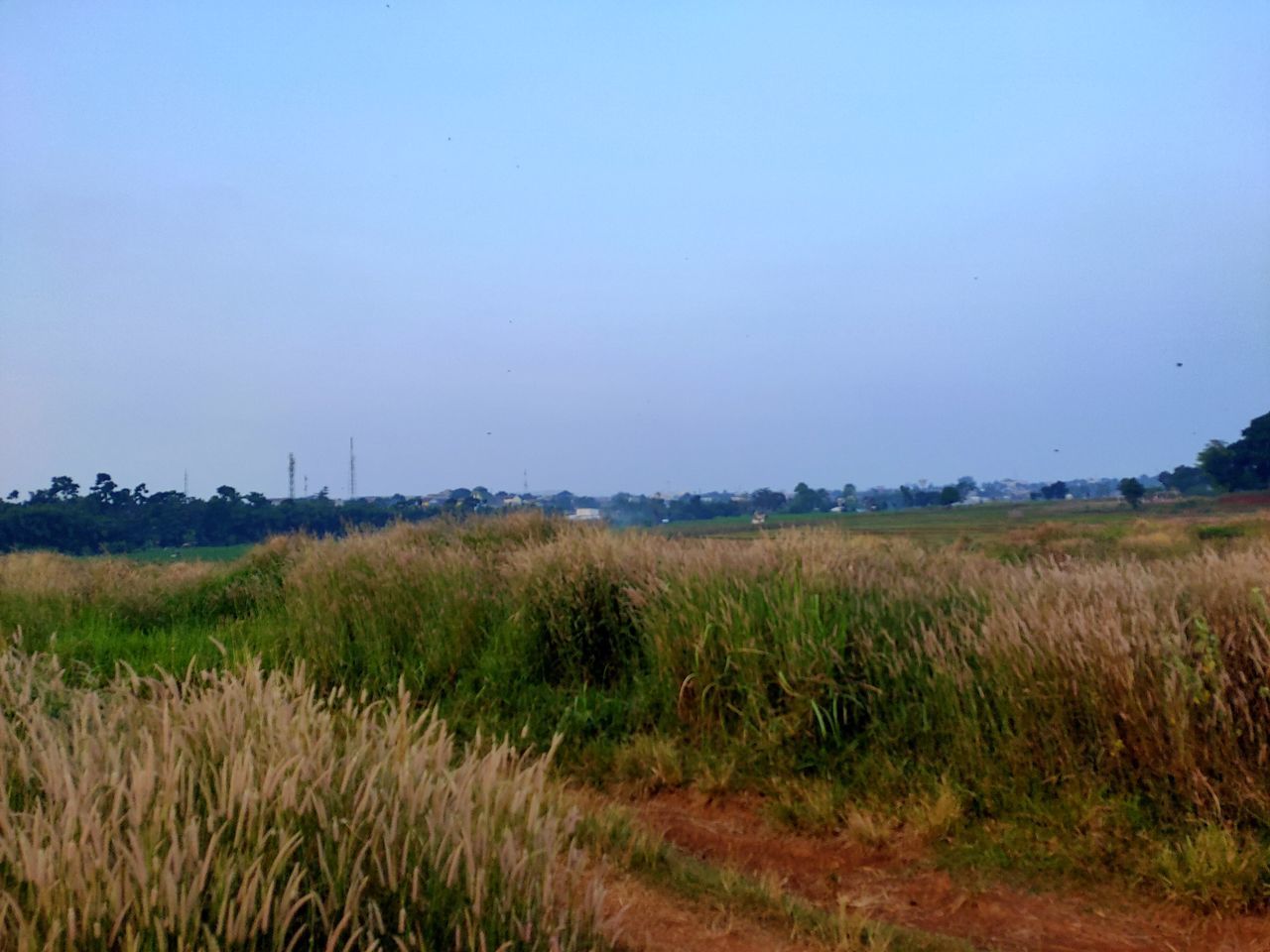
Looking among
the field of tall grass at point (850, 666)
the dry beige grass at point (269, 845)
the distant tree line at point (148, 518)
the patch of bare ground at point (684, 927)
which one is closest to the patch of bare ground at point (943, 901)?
the patch of bare ground at point (684, 927)

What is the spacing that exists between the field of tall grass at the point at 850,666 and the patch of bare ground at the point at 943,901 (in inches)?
6.7

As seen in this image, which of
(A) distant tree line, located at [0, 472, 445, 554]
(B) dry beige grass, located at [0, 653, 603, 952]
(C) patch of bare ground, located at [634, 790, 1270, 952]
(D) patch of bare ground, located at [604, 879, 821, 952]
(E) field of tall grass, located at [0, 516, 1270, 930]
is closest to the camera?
(B) dry beige grass, located at [0, 653, 603, 952]

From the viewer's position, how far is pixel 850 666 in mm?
6680

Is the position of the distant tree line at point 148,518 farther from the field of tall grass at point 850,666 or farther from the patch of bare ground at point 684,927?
the patch of bare ground at point 684,927

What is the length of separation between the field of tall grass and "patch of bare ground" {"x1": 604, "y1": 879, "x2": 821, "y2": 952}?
952 mm

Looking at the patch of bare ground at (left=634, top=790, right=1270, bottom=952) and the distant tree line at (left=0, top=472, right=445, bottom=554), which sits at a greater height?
the distant tree line at (left=0, top=472, right=445, bottom=554)

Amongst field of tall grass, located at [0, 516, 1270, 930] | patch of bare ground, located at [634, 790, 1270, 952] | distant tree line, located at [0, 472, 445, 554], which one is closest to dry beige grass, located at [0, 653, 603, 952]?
field of tall grass, located at [0, 516, 1270, 930]

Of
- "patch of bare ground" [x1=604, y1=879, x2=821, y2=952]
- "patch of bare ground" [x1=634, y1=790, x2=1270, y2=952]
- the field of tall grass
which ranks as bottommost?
"patch of bare ground" [x1=634, y1=790, x2=1270, y2=952]

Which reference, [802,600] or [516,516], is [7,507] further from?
[802,600]

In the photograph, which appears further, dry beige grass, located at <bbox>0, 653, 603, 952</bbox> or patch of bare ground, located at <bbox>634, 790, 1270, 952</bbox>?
patch of bare ground, located at <bbox>634, 790, 1270, 952</bbox>

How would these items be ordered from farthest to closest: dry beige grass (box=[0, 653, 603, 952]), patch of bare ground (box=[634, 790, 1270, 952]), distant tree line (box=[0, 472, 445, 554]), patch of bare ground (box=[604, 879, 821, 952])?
1. distant tree line (box=[0, 472, 445, 554])
2. patch of bare ground (box=[634, 790, 1270, 952])
3. patch of bare ground (box=[604, 879, 821, 952])
4. dry beige grass (box=[0, 653, 603, 952])

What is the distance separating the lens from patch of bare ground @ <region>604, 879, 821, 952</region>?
4129 mm

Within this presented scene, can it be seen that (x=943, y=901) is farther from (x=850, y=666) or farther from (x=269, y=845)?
(x=269, y=845)

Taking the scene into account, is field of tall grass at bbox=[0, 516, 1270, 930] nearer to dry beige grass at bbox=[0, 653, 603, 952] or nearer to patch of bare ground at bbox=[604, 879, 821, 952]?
dry beige grass at bbox=[0, 653, 603, 952]
